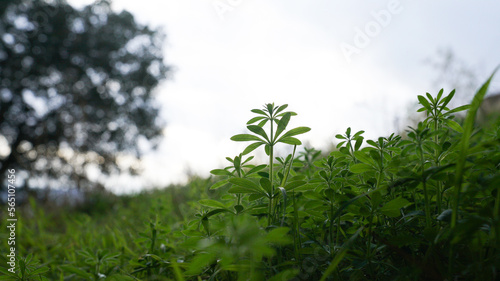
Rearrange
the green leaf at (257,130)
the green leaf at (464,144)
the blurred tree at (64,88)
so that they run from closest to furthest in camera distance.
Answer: the green leaf at (464,144) < the green leaf at (257,130) < the blurred tree at (64,88)

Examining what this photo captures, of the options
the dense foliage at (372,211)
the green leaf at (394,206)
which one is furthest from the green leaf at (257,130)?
the green leaf at (394,206)

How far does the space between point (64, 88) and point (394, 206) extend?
1455 centimetres

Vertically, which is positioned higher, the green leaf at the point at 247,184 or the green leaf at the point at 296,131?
the green leaf at the point at 296,131

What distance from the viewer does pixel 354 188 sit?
904 millimetres

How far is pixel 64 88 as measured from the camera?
13.0 metres

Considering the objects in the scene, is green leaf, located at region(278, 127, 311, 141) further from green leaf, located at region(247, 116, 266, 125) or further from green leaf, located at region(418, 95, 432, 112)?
green leaf, located at region(418, 95, 432, 112)

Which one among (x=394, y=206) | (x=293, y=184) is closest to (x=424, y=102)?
(x=394, y=206)

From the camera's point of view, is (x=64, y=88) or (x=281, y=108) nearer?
(x=281, y=108)

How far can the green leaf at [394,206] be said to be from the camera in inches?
29.1

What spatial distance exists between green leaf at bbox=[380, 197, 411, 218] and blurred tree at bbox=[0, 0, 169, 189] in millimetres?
12661

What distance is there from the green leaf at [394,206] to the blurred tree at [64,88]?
12.7 metres

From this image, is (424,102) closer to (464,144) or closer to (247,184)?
(464,144)

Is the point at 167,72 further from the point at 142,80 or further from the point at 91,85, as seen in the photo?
the point at 91,85

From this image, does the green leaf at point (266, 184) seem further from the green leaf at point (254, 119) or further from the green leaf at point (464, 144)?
the green leaf at point (464, 144)
